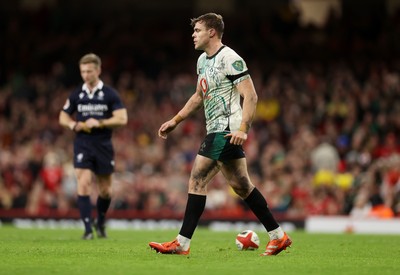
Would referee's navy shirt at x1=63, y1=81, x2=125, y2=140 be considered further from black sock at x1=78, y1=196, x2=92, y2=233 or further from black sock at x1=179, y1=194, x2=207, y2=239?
black sock at x1=179, y1=194, x2=207, y2=239

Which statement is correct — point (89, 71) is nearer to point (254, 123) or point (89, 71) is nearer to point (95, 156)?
point (95, 156)

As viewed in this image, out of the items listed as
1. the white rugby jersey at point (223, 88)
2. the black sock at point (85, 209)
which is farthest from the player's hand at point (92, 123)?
the white rugby jersey at point (223, 88)

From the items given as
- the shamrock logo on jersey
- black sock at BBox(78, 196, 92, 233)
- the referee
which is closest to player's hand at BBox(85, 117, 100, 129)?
the referee

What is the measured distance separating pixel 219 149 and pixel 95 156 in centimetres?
390

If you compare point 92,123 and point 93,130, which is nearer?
point 92,123

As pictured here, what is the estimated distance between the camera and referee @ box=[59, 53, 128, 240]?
13.3m

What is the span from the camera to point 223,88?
32.9 ft

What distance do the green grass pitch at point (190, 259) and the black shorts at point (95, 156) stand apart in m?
1.45

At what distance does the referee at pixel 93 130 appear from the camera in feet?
43.8

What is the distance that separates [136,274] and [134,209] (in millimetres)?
14384

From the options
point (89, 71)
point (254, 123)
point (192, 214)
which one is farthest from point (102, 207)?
point (254, 123)

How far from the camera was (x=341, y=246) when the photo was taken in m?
12.3

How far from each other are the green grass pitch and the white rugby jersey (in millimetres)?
1458

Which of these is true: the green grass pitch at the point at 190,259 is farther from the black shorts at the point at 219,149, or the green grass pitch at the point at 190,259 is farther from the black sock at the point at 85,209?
the black shorts at the point at 219,149
